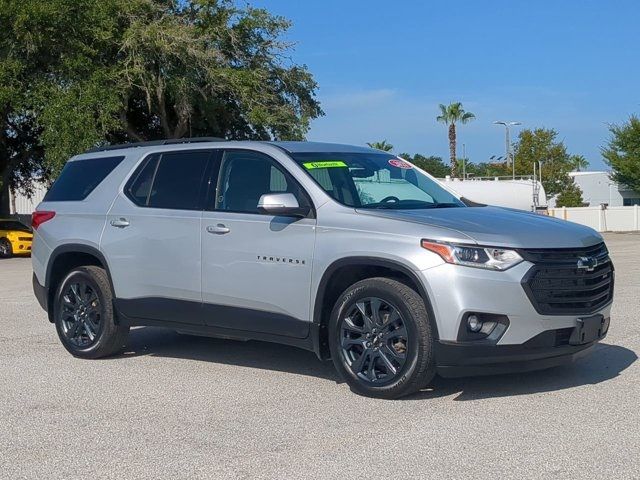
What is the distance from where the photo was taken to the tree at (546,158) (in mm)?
69375

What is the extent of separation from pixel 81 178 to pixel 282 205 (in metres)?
2.93

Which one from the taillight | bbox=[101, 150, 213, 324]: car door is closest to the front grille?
bbox=[101, 150, 213, 324]: car door

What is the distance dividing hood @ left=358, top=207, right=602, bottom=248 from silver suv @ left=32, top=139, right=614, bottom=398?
18 mm

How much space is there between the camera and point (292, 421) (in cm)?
589

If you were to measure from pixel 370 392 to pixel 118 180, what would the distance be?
337 cm

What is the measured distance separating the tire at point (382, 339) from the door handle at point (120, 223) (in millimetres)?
2360

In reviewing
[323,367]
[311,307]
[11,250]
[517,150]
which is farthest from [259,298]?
[517,150]

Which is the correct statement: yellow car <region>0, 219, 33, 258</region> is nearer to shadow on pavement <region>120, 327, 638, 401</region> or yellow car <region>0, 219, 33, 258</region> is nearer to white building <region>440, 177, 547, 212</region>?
white building <region>440, 177, 547, 212</region>

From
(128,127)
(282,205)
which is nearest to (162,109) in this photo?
(128,127)

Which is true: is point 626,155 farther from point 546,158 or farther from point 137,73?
point 137,73

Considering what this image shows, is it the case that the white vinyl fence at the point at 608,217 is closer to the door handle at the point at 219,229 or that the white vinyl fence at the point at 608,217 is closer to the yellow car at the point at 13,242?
the yellow car at the point at 13,242

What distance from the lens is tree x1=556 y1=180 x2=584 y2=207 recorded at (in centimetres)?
6869

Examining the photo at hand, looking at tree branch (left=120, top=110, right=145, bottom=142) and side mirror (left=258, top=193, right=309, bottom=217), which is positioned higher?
tree branch (left=120, top=110, right=145, bottom=142)

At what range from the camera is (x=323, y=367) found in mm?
7695
